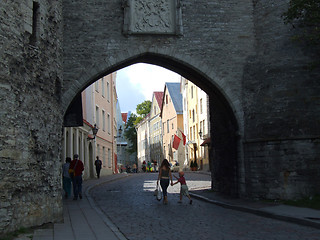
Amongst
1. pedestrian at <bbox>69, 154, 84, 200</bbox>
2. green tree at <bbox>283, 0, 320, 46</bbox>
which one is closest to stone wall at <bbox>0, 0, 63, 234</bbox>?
pedestrian at <bbox>69, 154, 84, 200</bbox>

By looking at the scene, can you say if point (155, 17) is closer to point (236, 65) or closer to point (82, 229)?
point (236, 65)

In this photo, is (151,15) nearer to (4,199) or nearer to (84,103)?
(4,199)

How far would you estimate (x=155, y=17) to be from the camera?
13711 mm

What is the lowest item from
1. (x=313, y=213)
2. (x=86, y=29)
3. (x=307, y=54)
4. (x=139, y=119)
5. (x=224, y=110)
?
(x=313, y=213)

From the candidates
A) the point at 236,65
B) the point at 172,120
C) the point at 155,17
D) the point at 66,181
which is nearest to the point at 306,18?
the point at 236,65

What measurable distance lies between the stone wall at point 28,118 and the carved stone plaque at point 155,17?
417cm

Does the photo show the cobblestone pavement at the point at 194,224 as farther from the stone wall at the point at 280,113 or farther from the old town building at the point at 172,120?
the old town building at the point at 172,120

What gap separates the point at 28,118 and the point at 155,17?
6.89 meters

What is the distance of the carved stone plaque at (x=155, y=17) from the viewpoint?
1357 cm

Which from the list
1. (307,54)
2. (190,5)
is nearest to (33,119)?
(190,5)

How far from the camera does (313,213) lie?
9.53 m

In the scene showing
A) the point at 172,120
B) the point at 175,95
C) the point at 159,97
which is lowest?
the point at 172,120

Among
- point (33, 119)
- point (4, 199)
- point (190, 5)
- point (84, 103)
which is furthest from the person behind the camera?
point (84, 103)

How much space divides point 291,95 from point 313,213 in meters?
4.32
